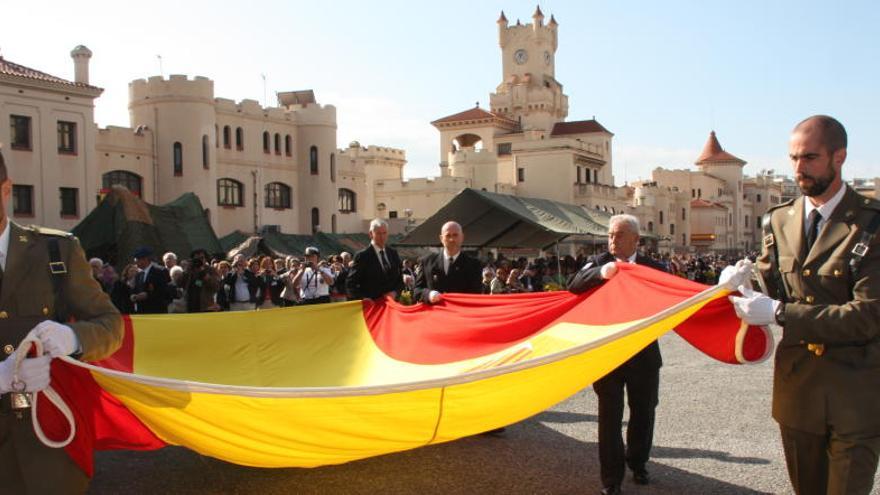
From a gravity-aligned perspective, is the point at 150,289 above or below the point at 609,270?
below

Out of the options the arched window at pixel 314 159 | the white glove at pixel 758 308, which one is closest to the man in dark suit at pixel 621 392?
the white glove at pixel 758 308

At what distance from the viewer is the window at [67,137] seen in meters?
38.9

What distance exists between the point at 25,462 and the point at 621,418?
422 centimetres

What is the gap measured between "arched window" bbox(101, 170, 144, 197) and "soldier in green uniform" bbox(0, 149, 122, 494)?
41536mm

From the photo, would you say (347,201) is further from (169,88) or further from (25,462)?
(25,462)

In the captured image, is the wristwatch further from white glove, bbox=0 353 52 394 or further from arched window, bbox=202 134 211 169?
arched window, bbox=202 134 211 169

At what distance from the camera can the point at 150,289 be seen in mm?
11727

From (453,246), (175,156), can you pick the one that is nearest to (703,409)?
(453,246)

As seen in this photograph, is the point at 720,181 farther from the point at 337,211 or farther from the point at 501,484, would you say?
the point at 501,484

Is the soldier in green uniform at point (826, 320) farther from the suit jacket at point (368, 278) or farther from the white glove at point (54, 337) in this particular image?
the suit jacket at point (368, 278)

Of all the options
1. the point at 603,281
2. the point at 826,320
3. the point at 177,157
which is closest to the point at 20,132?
the point at 177,157

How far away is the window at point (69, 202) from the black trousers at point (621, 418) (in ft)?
124

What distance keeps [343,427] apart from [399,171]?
74.7 m

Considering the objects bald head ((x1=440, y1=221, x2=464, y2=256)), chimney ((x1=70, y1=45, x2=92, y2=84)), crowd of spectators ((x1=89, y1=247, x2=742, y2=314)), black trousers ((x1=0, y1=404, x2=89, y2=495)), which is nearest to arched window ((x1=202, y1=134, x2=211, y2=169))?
chimney ((x1=70, y1=45, x2=92, y2=84))
